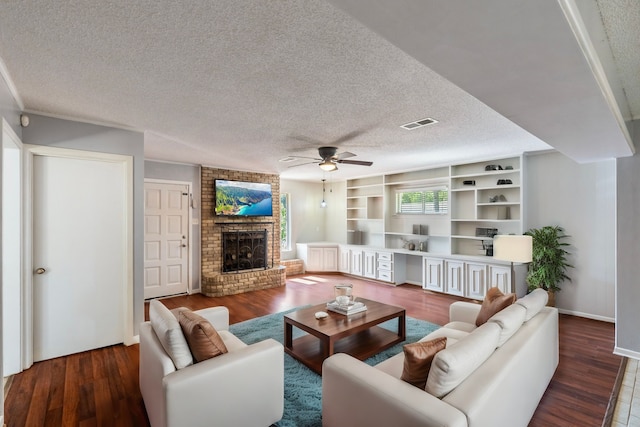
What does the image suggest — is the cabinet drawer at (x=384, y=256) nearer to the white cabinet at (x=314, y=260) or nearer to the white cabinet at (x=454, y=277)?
the white cabinet at (x=454, y=277)

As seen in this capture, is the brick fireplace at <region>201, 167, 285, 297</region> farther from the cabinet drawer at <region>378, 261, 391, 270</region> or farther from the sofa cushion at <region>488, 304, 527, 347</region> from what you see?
the sofa cushion at <region>488, 304, 527, 347</region>

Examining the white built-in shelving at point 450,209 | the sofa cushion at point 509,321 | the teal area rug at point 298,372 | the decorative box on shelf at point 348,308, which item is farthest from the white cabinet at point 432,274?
the sofa cushion at point 509,321

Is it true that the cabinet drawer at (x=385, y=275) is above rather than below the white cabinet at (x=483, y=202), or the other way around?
below

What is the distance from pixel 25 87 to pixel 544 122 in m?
4.14

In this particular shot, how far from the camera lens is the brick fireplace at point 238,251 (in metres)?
5.86

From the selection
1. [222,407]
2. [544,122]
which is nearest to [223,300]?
[222,407]

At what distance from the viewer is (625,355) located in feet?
10.6

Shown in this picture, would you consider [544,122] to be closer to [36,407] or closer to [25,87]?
[25,87]

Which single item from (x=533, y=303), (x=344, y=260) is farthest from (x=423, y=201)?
(x=533, y=303)

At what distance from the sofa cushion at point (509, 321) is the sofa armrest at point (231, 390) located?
1.54m

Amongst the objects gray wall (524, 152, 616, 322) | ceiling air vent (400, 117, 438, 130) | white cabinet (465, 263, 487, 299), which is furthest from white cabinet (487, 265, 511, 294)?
ceiling air vent (400, 117, 438, 130)

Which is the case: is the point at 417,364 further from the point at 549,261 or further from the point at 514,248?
the point at 549,261

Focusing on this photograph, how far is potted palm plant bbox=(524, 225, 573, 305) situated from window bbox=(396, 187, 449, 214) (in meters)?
1.81

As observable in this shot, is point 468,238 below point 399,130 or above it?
below
